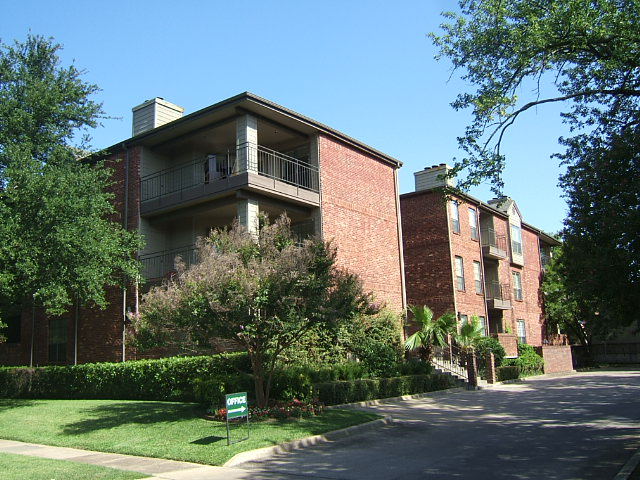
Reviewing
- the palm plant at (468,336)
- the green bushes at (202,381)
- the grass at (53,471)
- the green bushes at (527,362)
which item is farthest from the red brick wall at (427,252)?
the grass at (53,471)

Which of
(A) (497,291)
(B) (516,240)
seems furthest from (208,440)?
(B) (516,240)

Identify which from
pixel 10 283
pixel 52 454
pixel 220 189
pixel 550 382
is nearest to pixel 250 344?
pixel 52 454

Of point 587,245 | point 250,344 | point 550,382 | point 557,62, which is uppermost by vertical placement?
point 557,62

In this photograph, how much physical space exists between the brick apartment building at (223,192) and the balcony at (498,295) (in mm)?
10442

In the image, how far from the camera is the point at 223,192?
20.3 m

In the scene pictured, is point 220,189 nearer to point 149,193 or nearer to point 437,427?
point 149,193

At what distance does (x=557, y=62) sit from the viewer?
14.6 m

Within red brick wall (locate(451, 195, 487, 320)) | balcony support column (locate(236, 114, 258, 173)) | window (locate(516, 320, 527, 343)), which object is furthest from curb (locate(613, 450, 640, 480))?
window (locate(516, 320, 527, 343))

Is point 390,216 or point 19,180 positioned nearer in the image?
point 19,180

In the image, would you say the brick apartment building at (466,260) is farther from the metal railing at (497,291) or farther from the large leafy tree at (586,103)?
the large leafy tree at (586,103)

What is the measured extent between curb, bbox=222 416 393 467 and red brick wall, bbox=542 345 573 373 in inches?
897

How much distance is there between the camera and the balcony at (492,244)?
35188mm

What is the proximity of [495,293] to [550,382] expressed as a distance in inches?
354

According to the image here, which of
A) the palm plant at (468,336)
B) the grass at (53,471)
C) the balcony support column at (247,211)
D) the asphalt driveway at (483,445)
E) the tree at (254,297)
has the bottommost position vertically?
the asphalt driveway at (483,445)
